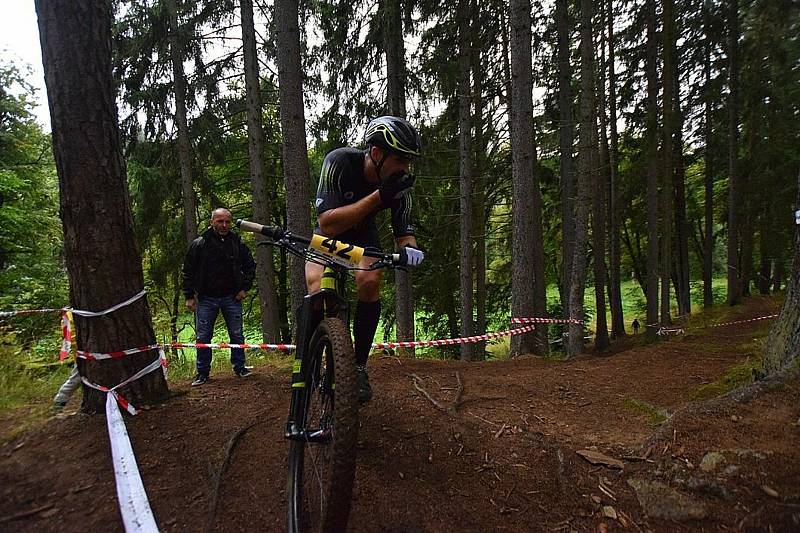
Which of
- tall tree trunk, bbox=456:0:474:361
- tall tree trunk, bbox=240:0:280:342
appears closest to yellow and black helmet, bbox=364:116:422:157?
tall tree trunk, bbox=456:0:474:361

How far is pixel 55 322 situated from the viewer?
37.8 ft

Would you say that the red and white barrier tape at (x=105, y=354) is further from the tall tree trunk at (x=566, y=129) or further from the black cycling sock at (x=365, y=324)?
the tall tree trunk at (x=566, y=129)

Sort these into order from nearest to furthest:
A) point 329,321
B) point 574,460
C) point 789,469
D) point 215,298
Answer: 1. point 789,469
2. point 329,321
3. point 574,460
4. point 215,298

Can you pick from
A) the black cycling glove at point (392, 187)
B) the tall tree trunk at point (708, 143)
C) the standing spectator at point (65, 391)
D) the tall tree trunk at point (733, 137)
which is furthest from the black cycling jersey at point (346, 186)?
the tall tree trunk at point (733, 137)

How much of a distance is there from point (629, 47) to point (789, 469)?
14.9m

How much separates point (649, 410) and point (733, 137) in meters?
14.3

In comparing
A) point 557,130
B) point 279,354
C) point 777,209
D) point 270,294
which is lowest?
point 279,354

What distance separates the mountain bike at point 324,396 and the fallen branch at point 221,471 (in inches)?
15.4

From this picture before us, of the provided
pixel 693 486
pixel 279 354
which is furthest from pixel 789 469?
pixel 279 354

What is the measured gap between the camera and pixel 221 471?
8.59 ft

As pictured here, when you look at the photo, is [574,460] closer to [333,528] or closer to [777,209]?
[333,528]

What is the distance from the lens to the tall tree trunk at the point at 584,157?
9297 mm

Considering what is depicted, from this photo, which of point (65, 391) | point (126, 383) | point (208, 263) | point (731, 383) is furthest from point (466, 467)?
point (208, 263)

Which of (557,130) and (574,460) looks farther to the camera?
(557,130)
